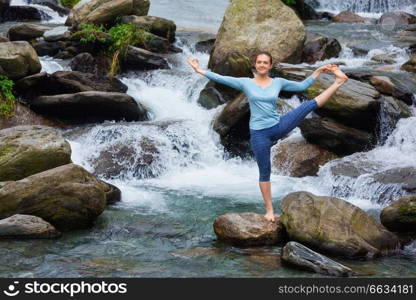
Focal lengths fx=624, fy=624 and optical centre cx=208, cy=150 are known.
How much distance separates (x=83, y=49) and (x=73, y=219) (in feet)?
32.2

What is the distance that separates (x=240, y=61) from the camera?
1459 centimetres

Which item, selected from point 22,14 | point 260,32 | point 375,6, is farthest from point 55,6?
point 375,6

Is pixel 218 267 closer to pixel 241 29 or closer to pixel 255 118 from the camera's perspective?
pixel 255 118

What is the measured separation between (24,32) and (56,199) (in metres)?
11.5

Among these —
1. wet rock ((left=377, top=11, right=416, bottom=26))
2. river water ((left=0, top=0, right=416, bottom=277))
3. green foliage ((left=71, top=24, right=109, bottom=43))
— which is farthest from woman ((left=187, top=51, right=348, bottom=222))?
wet rock ((left=377, top=11, right=416, bottom=26))

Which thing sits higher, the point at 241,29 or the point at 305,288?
the point at 241,29

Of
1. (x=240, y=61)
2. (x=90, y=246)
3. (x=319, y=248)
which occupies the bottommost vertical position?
(x=90, y=246)

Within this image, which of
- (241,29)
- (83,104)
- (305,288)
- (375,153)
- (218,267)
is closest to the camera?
(305,288)

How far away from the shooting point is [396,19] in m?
25.0

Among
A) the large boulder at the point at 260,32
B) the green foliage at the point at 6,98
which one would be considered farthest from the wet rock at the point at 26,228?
the large boulder at the point at 260,32

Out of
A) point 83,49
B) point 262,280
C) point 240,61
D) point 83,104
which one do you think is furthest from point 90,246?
point 83,49

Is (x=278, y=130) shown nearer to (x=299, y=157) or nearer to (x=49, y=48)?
(x=299, y=157)

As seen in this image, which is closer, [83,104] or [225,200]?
[225,200]

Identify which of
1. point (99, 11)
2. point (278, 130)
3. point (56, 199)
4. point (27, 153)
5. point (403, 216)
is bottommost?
point (56, 199)
